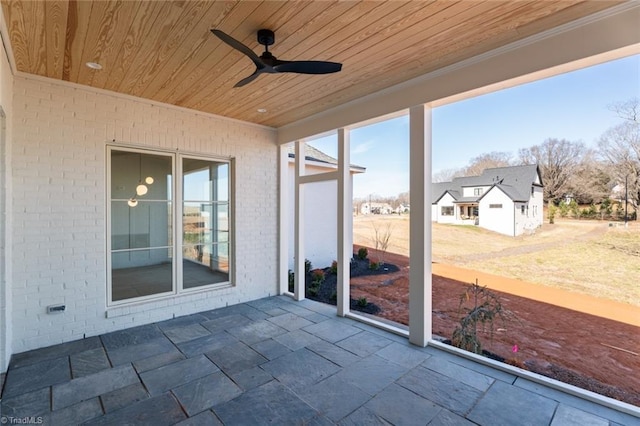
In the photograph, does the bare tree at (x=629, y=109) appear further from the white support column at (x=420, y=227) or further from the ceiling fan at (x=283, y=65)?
the ceiling fan at (x=283, y=65)

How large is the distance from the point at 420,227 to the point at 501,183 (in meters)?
1.31

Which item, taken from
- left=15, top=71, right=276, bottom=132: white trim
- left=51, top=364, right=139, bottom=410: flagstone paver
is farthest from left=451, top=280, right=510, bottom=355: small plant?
left=15, top=71, right=276, bottom=132: white trim

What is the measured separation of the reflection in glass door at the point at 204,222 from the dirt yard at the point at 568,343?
9.42ft

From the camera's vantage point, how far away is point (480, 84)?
112 inches

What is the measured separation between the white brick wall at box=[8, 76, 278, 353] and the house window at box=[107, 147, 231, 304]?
18 centimetres

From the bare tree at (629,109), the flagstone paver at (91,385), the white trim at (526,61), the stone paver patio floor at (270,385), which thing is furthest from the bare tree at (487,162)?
the flagstone paver at (91,385)

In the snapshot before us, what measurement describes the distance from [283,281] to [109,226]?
285cm

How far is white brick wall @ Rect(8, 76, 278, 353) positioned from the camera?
3201mm

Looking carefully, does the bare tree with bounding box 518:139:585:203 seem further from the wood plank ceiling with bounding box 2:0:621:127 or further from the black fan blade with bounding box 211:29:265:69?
the black fan blade with bounding box 211:29:265:69

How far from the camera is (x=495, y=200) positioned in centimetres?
382

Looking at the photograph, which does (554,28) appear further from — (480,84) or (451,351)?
(451,351)

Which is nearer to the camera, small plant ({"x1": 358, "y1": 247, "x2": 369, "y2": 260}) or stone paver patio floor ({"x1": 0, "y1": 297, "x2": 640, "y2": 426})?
stone paver patio floor ({"x1": 0, "y1": 297, "x2": 640, "y2": 426})

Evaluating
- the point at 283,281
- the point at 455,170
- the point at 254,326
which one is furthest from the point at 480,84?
the point at 283,281

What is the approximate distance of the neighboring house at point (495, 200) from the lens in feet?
11.5
